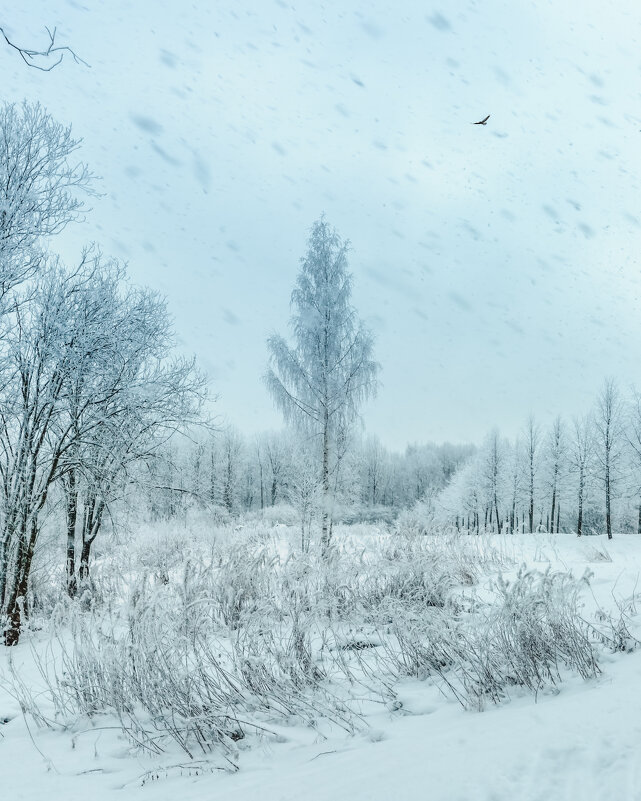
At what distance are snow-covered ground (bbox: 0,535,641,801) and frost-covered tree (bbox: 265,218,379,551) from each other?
9836mm

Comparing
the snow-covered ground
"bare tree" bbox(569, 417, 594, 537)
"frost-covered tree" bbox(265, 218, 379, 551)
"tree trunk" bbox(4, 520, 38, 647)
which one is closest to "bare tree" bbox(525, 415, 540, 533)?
"bare tree" bbox(569, 417, 594, 537)

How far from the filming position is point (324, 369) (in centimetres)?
1273

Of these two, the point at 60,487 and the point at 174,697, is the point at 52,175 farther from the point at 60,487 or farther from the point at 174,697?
the point at 174,697

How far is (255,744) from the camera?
97.9 inches

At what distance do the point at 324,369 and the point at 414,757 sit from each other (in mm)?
11069

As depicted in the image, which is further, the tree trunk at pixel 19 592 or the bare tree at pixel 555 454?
the bare tree at pixel 555 454

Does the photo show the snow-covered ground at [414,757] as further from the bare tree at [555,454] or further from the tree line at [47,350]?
the bare tree at [555,454]

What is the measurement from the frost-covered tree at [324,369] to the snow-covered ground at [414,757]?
32.3 feet

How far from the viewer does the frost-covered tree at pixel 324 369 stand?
1280cm

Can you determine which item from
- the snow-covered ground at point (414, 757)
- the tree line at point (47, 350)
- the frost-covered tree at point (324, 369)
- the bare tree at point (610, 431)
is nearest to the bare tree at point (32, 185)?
the tree line at point (47, 350)

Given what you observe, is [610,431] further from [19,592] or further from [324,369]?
[19,592]

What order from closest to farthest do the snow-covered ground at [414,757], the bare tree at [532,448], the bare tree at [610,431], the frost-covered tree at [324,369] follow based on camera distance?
the snow-covered ground at [414,757], the frost-covered tree at [324,369], the bare tree at [610,431], the bare tree at [532,448]

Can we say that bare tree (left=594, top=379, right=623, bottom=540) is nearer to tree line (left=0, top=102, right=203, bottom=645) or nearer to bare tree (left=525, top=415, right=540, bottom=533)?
bare tree (left=525, top=415, right=540, bottom=533)

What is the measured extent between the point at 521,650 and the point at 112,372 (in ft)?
21.1
